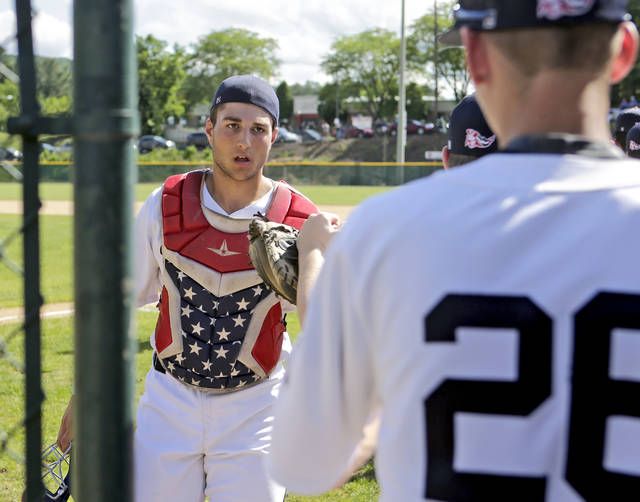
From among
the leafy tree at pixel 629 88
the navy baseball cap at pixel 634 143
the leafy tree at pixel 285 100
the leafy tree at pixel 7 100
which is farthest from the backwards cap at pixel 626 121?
the leafy tree at pixel 285 100

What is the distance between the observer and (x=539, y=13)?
1376 mm

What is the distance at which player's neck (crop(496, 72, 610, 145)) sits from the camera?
141 centimetres

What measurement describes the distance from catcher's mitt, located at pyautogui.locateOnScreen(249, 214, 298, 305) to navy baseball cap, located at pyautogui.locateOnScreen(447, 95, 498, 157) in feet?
2.23

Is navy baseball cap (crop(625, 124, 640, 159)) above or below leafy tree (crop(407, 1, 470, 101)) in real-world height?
below

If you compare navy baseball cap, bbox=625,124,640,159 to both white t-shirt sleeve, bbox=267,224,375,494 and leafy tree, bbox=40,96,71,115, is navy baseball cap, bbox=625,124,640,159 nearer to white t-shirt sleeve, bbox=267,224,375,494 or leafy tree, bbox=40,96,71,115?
leafy tree, bbox=40,96,71,115

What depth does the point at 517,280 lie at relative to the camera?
1.37m

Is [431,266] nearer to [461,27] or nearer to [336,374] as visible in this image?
[336,374]

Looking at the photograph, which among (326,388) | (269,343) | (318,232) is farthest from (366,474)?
(326,388)

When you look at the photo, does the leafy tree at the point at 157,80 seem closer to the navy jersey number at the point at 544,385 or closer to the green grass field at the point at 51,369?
the green grass field at the point at 51,369

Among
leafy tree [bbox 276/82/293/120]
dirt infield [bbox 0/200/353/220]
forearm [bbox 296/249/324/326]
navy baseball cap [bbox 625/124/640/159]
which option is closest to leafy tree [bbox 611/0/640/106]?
dirt infield [bbox 0/200/353/220]

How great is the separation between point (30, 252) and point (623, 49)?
1.16 meters

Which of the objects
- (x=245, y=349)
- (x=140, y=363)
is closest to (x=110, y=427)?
(x=245, y=349)

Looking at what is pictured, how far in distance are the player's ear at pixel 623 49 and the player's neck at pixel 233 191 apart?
105 inches

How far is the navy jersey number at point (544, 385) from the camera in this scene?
1.37 meters
